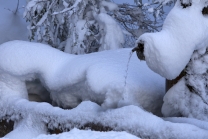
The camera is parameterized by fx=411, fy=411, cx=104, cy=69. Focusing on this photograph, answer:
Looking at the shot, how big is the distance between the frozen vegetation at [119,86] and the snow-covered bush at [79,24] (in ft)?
5.77

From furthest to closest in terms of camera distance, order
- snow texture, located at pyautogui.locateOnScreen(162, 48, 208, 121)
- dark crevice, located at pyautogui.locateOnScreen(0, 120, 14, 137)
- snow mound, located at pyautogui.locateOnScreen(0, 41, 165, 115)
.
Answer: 1. dark crevice, located at pyautogui.locateOnScreen(0, 120, 14, 137)
2. snow mound, located at pyautogui.locateOnScreen(0, 41, 165, 115)
3. snow texture, located at pyautogui.locateOnScreen(162, 48, 208, 121)

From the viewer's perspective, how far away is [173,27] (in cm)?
339

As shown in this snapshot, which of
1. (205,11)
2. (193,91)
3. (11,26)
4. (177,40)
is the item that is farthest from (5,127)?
(11,26)

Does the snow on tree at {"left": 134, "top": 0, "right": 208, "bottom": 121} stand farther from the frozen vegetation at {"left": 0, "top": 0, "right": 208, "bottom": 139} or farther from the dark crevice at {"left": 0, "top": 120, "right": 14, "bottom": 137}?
the dark crevice at {"left": 0, "top": 120, "right": 14, "bottom": 137}

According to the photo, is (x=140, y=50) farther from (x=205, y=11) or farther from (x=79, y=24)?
(x=79, y=24)

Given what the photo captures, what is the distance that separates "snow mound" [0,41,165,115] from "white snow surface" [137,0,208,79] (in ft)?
1.97

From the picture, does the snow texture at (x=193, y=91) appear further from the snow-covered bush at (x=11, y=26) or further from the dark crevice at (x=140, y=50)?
the snow-covered bush at (x=11, y=26)

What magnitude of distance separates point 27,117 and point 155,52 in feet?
5.69

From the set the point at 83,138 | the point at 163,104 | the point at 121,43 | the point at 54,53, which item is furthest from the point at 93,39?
the point at 83,138

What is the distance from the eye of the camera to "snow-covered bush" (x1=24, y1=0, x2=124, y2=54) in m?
6.60

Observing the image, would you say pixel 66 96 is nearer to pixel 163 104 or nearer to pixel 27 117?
pixel 27 117

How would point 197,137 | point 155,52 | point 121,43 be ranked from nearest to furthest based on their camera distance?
point 197,137
point 155,52
point 121,43

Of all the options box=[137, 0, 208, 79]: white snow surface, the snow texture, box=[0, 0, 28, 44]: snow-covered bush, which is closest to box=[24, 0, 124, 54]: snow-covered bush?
box=[0, 0, 28, 44]: snow-covered bush

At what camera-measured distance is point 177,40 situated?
3.37 m
